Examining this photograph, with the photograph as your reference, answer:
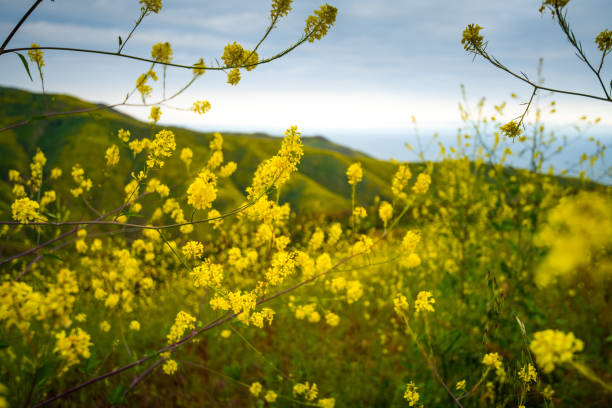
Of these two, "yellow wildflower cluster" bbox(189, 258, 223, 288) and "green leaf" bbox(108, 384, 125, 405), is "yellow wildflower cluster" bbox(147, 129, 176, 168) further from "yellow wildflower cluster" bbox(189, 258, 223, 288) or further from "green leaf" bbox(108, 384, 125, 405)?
"green leaf" bbox(108, 384, 125, 405)

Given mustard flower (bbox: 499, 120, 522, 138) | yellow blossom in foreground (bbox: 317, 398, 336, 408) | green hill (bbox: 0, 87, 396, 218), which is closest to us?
mustard flower (bbox: 499, 120, 522, 138)

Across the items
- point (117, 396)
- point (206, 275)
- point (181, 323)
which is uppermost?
point (206, 275)

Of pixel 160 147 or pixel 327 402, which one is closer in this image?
pixel 160 147

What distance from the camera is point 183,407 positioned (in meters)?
3.25

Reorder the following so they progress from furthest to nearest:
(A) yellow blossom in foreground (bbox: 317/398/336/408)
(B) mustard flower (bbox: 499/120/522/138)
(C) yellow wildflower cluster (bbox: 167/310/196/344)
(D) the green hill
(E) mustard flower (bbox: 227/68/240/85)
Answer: (D) the green hill < (A) yellow blossom in foreground (bbox: 317/398/336/408) < (C) yellow wildflower cluster (bbox: 167/310/196/344) < (E) mustard flower (bbox: 227/68/240/85) < (B) mustard flower (bbox: 499/120/522/138)

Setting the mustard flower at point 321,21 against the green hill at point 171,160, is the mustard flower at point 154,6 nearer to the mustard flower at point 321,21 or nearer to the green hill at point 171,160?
the mustard flower at point 321,21

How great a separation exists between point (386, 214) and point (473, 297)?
5.61 feet

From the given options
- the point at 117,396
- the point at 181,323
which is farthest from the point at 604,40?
the point at 117,396

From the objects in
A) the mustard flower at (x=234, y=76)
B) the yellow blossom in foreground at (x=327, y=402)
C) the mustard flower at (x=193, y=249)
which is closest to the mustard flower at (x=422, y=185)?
the mustard flower at (x=234, y=76)

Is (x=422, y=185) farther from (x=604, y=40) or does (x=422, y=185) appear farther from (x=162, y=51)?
(x=162, y=51)

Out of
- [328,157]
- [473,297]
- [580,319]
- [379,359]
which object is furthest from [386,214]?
[328,157]

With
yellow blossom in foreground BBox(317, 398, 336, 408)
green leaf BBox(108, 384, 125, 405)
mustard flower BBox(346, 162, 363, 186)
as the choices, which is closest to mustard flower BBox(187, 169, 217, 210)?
mustard flower BBox(346, 162, 363, 186)

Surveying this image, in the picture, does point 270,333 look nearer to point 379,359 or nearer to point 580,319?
point 379,359

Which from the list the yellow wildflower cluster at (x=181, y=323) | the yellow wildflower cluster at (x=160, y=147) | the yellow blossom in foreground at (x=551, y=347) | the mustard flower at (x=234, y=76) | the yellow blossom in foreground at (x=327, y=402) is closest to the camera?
the yellow blossom in foreground at (x=551, y=347)
